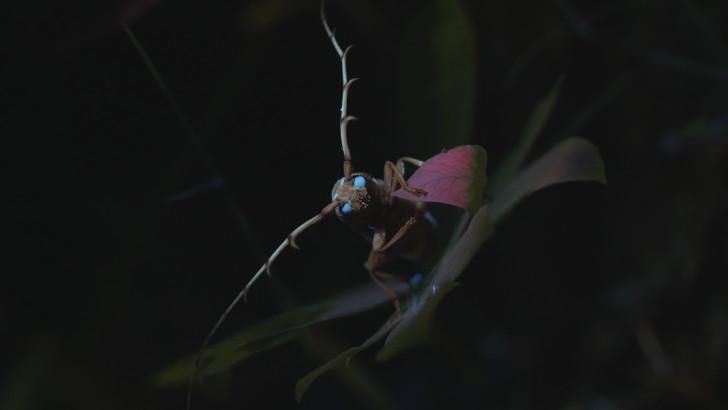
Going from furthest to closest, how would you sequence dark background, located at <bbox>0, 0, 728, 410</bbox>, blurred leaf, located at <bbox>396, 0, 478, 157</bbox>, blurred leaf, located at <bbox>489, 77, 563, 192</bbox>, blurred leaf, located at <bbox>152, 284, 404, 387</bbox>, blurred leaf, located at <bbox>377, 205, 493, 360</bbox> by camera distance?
dark background, located at <bbox>0, 0, 728, 410</bbox> → blurred leaf, located at <bbox>396, 0, 478, 157</bbox> → blurred leaf, located at <bbox>489, 77, 563, 192</bbox> → blurred leaf, located at <bbox>152, 284, 404, 387</bbox> → blurred leaf, located at <bbox>377, 205, 493, 360</bbox>

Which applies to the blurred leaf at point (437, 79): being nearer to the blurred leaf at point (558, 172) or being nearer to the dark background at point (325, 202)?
the dark background at point (325, 202)

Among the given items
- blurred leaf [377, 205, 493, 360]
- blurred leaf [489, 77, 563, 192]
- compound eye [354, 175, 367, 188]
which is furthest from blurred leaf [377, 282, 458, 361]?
blurred leaf [489, 77, 563, 192]

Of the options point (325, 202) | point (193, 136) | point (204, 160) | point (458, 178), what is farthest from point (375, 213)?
point (325, 202)

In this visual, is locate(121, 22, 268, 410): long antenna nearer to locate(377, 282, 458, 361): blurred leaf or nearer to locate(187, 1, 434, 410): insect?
locate(187, 1, 434, 410): insect

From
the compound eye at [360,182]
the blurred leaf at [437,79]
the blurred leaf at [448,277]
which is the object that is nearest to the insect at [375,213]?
the compound eye at [360,182]

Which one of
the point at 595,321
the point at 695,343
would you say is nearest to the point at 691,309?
the point at 695,343

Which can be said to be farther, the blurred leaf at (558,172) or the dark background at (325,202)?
the dark background at (325,202)

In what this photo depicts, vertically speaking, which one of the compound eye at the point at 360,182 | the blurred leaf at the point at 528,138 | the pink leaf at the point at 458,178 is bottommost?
the blurred leaf at the point at 528,138
